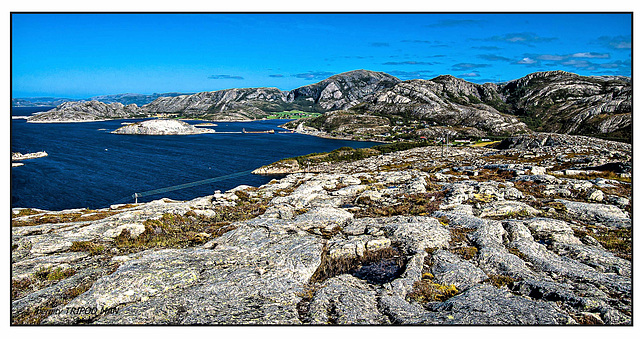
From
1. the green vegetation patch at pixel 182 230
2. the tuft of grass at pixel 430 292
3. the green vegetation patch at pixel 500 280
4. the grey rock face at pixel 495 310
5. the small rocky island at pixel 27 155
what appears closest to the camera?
the grey rock face at pixel 495 310

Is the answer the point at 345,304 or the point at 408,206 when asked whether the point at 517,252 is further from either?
the point at 408,206

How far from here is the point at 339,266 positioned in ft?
55.5

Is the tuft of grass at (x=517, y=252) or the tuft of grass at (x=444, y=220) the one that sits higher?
the tuft of grass at (x=517, y=252)

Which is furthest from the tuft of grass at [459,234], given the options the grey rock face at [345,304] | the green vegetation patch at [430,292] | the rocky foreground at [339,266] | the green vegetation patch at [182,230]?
the green vegetation patch at [182,230]

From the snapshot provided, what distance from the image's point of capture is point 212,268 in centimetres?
1563

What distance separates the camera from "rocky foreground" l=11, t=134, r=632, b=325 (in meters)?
11.8

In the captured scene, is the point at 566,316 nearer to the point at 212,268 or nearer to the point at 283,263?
the point at 283,263

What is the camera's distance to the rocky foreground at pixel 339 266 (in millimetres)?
11781

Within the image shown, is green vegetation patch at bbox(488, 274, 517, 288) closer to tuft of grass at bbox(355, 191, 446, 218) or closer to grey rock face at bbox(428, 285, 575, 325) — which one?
grey rock face at bbox(428, 285, 575, 325)

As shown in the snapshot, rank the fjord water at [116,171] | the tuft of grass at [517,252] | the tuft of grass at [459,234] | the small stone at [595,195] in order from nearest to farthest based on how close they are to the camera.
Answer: the tuft of grass at [517,252] < the tuft of grass at [459,234] < the small stone at [595,195] < the fjord water at [116,171]

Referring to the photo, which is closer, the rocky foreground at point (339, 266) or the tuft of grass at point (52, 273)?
the rocky foreground at point (339, 266)

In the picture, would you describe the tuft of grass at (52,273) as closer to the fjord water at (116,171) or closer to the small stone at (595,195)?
the fjord water at (116,171)

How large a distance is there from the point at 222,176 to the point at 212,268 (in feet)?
283

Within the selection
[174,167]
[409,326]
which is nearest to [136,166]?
[174,167]
